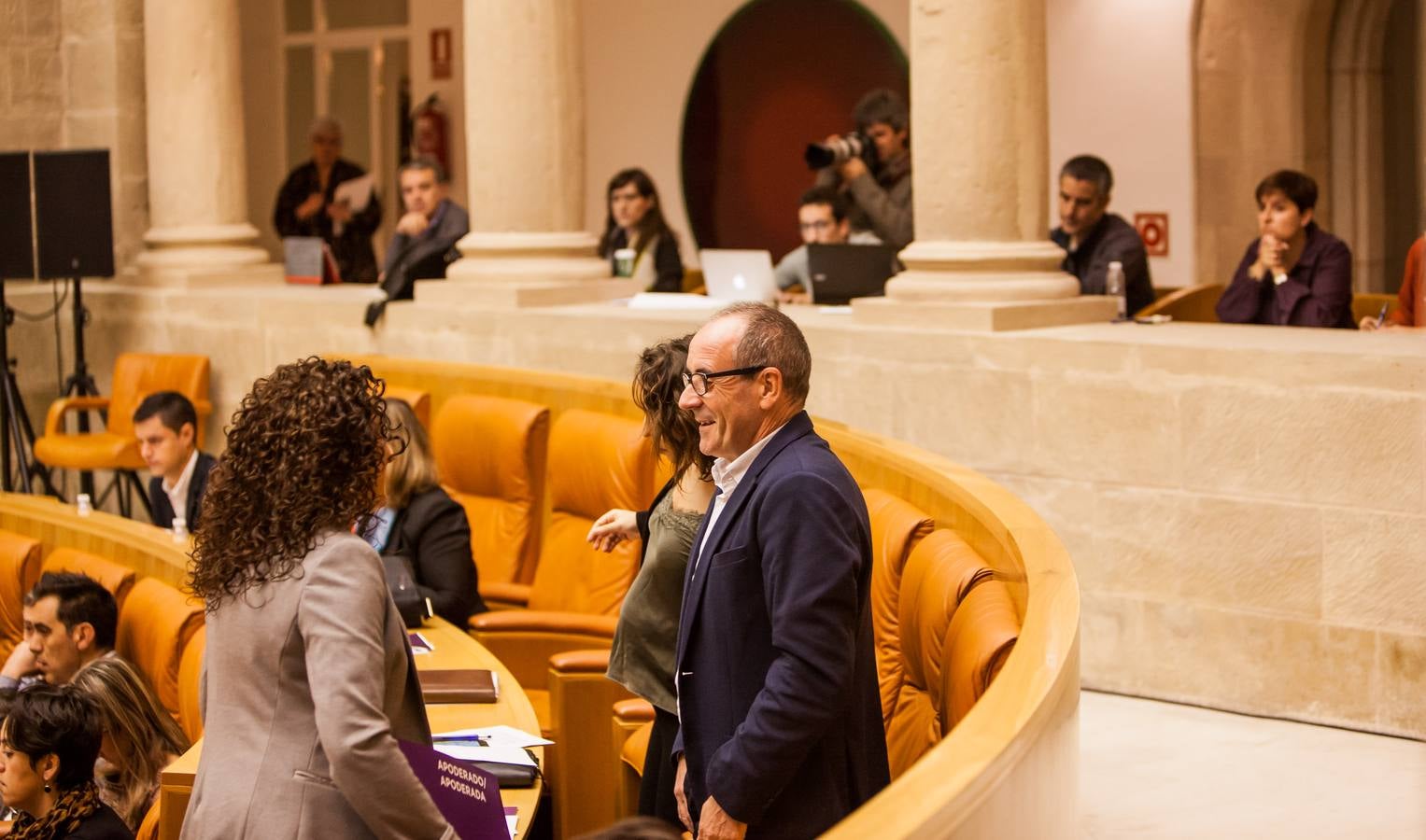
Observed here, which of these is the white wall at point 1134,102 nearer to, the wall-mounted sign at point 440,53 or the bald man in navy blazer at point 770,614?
the wall-mounted sign at point 440,53

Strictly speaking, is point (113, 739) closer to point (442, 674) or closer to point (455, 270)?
point (442, 674)

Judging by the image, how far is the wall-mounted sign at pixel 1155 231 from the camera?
8859 mm

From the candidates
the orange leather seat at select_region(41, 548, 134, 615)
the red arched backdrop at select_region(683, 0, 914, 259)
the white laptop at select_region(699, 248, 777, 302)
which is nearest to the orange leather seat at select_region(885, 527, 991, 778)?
the orange leather seat at select_region(41, 548, 134, 615)

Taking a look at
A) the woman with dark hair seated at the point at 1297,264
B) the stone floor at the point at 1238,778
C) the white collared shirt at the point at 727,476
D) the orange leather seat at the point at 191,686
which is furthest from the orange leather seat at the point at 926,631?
the woman with dark hair seated at the point at 1297,264

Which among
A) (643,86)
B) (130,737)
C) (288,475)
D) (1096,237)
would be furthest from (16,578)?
(643,86)

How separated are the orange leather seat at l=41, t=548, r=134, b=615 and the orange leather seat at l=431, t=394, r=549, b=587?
120 centimetres

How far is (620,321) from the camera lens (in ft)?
21.3

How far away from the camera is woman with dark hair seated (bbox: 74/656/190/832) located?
3844 millimetres

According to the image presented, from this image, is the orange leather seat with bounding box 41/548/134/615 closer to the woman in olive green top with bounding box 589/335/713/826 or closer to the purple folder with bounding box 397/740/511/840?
the woman in olive green top with bounding box 589/335/713/826

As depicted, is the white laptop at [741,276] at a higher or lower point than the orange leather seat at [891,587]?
higher

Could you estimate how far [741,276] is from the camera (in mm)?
6727

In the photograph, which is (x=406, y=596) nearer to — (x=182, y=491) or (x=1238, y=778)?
(x=182, y=491)

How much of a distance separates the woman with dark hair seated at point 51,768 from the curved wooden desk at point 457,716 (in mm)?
344

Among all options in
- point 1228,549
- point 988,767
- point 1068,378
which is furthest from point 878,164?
point 988,767
